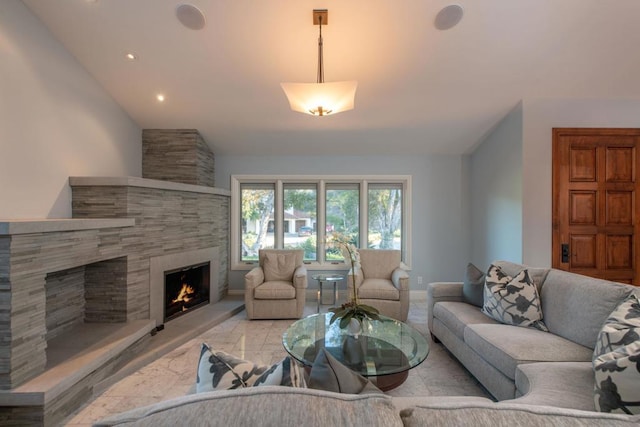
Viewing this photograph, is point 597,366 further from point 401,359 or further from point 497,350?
point 401,359

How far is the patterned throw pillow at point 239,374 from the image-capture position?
2.96 ft

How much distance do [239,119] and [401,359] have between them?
3.38m

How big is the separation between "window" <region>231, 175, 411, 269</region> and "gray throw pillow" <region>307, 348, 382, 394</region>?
148 inches

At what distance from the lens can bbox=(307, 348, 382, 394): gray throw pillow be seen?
94cm

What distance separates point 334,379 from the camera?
0.95 m

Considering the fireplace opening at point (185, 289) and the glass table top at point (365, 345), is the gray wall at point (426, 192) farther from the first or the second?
the glass table top at point (365, 345)

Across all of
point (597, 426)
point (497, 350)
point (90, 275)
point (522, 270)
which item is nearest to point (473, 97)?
point (522, 270)

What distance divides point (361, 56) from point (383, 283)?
107 inches

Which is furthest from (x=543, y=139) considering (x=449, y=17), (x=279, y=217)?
(x=279, y=217)

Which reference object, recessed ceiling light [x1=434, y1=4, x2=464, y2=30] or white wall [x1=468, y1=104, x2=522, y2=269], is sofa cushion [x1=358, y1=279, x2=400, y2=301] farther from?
recessed ceiling light [x1=434, y1=4, x2=464, y2=30]

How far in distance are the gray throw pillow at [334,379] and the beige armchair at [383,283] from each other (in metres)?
2.69

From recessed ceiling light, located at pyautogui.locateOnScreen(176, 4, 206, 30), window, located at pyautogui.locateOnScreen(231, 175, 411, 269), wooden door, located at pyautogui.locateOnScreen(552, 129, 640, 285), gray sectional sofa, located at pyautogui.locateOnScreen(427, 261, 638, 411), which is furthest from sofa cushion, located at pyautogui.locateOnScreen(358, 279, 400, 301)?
recessed ceiling light, located at pyautogui.locateOnScreen(176, 4, 206, 30)

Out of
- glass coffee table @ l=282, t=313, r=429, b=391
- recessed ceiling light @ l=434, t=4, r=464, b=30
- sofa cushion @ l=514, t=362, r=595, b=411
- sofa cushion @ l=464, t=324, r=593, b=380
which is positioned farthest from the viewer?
recessed ceiling light @ l=434, t=4, r=464, b=30

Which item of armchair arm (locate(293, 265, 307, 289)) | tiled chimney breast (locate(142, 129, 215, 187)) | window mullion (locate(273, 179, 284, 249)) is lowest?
armchair arm (locate(293, 265, 307, 289))
